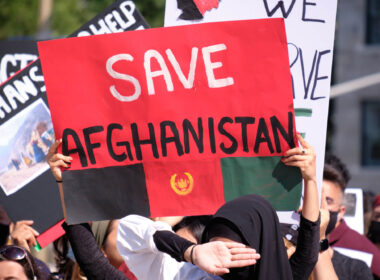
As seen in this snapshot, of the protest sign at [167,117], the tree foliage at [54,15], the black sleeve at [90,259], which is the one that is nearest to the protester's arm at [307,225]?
the protest sign at [167,117]

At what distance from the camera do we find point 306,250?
3133 mm

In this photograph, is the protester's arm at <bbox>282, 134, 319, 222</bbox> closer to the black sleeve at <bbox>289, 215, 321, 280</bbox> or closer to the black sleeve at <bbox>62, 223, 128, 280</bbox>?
the black sleeve at <bbox>289, 215, 321, 280</bbox>

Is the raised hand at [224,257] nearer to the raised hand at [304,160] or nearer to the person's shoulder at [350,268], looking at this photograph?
the raised hand at [304,160]

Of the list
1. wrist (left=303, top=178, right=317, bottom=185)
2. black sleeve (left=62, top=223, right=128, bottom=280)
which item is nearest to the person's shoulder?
wrist (left=303, top=178, right=317, bottom=185)

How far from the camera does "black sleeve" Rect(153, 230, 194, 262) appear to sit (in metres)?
2.82

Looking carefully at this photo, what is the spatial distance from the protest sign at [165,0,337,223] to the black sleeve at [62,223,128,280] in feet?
3.35

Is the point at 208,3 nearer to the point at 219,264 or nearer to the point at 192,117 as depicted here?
the point at 192,117

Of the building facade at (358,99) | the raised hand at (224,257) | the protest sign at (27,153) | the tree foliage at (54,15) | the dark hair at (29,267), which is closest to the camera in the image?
the raised hand at (224,257)

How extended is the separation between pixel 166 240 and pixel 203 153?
570 millimetres

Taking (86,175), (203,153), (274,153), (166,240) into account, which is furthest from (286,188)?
(86,175)

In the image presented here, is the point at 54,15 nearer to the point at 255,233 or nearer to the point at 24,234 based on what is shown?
the point at 24,234

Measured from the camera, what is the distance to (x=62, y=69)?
3365 millimetres

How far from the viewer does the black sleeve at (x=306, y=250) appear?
3129 mm

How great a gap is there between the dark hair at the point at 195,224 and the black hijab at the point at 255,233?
0.72 meters
